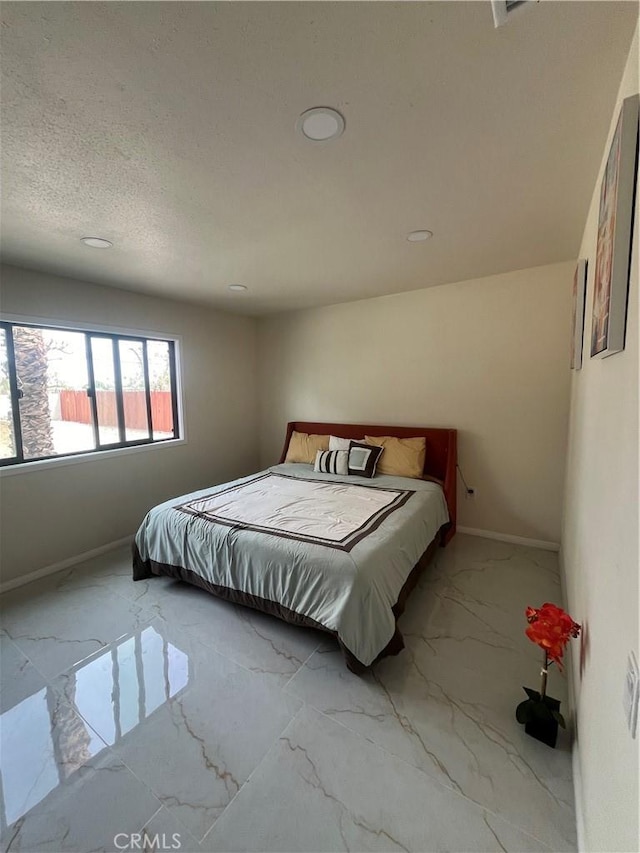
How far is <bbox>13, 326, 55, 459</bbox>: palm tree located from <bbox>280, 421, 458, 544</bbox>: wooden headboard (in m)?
2.68

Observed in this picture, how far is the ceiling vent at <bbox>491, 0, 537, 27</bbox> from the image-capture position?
2.75 ft

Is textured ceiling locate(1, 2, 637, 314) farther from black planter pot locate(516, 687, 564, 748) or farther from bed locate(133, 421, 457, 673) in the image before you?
black planter pot locate(516, 687, 564, 748)

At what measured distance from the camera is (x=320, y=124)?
1.25 m

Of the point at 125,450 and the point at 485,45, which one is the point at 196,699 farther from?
the point at 485,45

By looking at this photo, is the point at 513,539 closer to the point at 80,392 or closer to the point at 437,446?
the point at 437,446

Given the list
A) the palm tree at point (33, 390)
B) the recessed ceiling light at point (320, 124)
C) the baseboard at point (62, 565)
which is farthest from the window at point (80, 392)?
the recessed ceiling light at point (320, 124)

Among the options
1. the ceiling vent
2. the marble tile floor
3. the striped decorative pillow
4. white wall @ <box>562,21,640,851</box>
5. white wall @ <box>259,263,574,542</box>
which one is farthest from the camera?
the striped decorative pillow

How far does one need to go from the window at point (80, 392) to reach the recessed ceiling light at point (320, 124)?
101 inches

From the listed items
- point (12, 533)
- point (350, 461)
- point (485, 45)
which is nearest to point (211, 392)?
point (350, 461)

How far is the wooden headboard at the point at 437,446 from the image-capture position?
314 centimetres

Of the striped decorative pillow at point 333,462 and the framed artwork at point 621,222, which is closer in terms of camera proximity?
the framed artwork at point 621,222

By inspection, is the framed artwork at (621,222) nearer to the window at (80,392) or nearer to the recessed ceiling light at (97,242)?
the recessed ceiling light at (97,242)

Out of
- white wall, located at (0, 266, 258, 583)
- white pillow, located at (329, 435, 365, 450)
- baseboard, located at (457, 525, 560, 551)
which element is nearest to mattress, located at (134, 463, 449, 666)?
baseboard, located at (457, 525, 560, 551)

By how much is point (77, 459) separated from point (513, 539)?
3.90 meters
